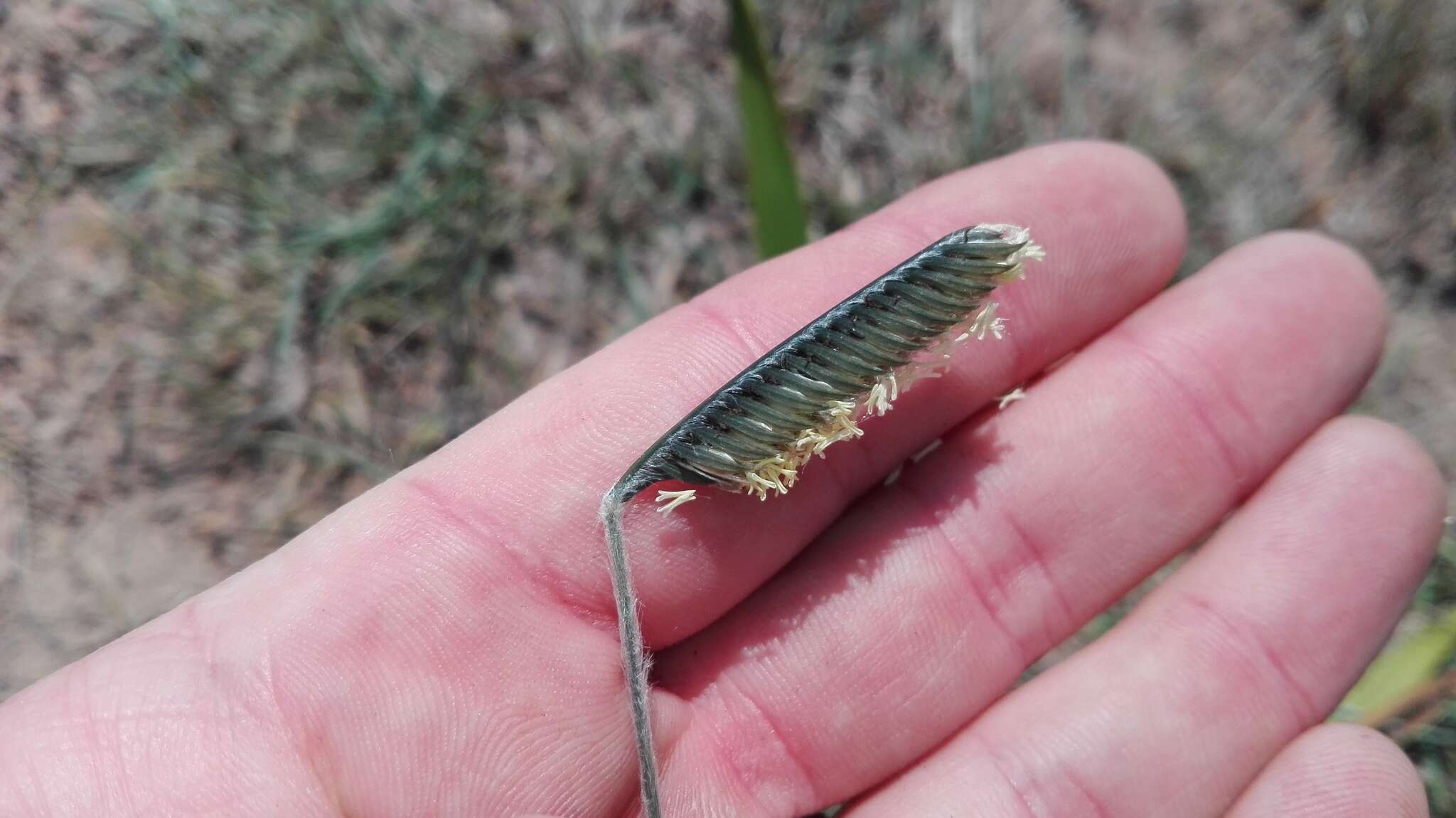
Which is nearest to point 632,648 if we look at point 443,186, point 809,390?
point 809,390

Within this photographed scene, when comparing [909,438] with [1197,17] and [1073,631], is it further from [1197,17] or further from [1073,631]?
[1197,17]

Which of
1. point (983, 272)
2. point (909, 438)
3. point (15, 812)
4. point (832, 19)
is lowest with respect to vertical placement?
point (909, 438)

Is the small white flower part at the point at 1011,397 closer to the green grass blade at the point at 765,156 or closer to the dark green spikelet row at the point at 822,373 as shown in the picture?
the dark green spikelet row at the point at 822,373

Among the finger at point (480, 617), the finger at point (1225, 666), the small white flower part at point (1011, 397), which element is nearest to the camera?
the finger at point (480, 617)

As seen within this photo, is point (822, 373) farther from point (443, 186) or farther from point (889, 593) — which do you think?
point (443, 186)

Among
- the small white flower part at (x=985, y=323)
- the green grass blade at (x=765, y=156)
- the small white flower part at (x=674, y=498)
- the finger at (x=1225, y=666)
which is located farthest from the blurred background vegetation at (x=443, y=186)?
the small white flower part at (x=674, y=498)

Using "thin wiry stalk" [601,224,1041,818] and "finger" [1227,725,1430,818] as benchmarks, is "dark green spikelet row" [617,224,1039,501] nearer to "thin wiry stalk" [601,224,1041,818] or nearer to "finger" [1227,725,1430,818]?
"thin wiry stalk" [601,224,1041,818]

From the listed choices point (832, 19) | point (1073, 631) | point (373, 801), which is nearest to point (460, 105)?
point (832, 19)
